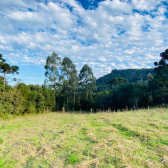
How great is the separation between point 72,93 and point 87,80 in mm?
4419

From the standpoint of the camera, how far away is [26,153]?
3678mm

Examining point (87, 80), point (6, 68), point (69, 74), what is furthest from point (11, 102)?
point (87, 80)

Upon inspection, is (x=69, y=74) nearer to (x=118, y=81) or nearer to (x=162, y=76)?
(x=162, y=76)

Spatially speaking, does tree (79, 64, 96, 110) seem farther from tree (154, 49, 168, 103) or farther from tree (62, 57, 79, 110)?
tree (154, 49, 168, 103)

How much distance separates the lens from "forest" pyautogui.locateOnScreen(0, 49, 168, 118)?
53.8 feet

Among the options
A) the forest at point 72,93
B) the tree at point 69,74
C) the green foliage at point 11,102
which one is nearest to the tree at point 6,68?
the forest at point 72,93

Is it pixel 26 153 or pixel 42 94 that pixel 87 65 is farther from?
pixel 26 153

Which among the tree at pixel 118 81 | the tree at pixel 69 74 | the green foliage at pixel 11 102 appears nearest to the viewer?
the green foliage at pixel 11 102

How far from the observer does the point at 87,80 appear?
86.1 ft

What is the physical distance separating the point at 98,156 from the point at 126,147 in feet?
3.05

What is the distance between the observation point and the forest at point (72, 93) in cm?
1639

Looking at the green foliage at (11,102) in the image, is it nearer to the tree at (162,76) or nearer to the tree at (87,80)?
the tree at (87,80)

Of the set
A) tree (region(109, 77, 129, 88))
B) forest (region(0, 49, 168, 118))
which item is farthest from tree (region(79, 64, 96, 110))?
tree (region(109, 77, 129, 88))

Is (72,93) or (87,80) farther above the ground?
(87,80)
